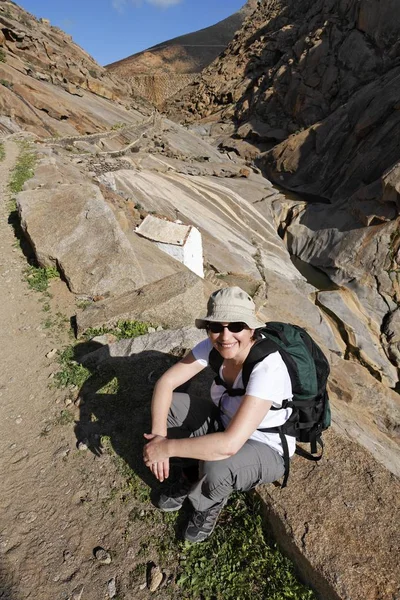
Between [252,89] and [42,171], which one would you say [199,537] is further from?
[252,89]

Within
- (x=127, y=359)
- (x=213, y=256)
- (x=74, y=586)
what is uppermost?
(x=127, y=359)

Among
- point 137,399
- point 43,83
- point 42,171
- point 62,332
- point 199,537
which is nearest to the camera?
point 199,537

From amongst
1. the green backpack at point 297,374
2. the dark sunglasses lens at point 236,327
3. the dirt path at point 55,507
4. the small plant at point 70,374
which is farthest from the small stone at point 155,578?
the small plant at point 70,374

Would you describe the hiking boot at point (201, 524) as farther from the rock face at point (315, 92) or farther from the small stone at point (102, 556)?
the rock face at point (315, 92)

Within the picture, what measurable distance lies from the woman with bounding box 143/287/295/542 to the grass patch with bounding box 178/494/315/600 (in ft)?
0.69

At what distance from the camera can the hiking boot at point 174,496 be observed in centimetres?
396

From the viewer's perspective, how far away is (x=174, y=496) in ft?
13.0

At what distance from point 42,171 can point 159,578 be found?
16.3 m

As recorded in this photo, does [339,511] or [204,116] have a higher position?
[204,116]

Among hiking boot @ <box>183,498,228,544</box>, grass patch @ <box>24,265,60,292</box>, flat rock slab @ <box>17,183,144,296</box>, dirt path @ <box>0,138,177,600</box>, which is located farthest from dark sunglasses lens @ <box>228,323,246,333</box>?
grass patch @ <box>24,265,60,292</box>

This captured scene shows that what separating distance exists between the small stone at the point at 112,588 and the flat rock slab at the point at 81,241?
5.78 m

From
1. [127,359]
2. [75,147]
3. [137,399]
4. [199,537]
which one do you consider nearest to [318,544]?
[199,537]

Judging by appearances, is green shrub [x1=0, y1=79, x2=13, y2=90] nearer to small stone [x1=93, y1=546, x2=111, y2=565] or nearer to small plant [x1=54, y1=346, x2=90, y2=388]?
small plant [x1=54, y1=346, x2=90, y2=388]

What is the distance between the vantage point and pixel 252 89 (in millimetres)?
57562
